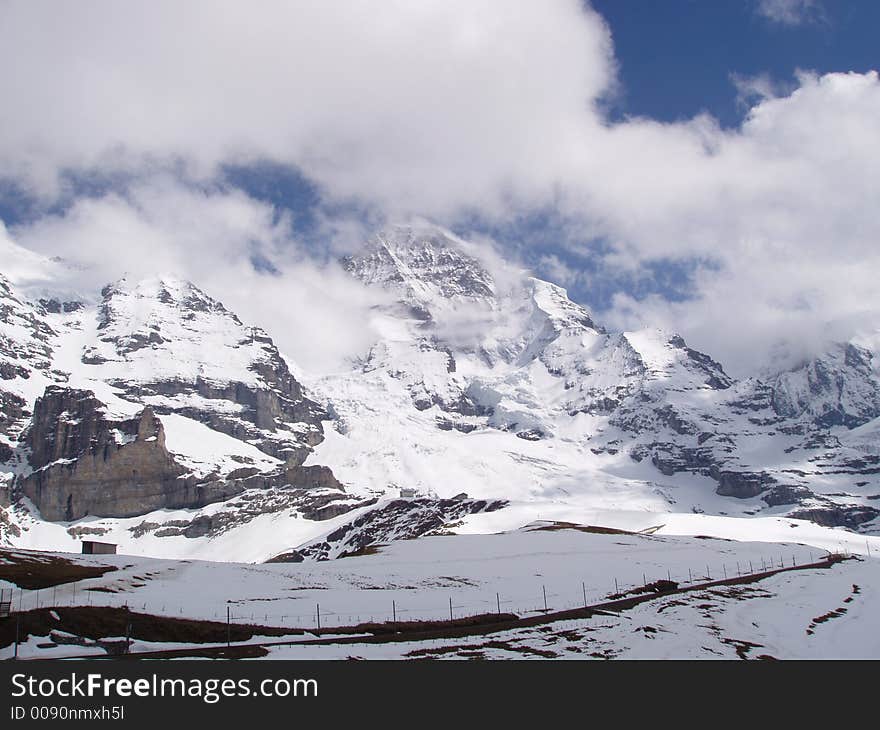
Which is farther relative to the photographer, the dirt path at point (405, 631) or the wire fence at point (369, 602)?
the wire fence at point (369, 602)

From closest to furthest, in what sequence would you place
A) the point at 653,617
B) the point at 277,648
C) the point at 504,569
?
the point at 277,648 → the point at 653,617 → the point at 504,569

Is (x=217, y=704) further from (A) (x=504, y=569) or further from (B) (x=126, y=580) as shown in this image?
(A) (x=504, y=569)

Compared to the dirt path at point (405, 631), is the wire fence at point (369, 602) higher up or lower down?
higher up

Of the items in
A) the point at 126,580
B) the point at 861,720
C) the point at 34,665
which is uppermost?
the point at 126,580

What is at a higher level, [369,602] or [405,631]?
[369,602]

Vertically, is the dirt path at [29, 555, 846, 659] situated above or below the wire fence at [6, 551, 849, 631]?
below

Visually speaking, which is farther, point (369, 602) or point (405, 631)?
point (369, 602)

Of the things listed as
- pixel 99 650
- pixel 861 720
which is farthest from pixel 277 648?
pixel 861 720

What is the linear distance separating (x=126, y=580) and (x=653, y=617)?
6190 cm

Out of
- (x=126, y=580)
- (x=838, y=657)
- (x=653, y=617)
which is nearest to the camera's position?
(x=838, y=657)

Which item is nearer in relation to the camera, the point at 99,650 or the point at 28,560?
the point at 99,650

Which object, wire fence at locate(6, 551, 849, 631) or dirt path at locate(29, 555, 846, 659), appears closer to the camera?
dirt path at locate(29, 555, 846, 659)

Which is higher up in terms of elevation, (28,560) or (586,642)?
(28,560)

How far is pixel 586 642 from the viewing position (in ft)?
175
